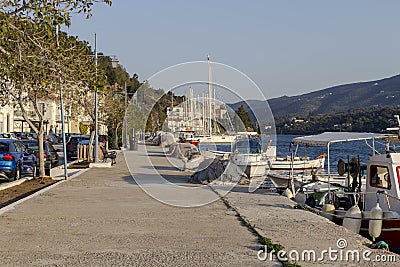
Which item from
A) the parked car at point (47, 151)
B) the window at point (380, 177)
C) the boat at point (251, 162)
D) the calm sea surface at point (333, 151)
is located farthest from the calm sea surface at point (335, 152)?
the window at point (380, 177)

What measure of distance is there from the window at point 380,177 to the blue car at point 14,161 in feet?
39.7

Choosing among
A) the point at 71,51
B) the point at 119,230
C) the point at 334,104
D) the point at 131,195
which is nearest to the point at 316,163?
the point at 131,195

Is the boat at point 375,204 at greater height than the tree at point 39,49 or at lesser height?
lesser

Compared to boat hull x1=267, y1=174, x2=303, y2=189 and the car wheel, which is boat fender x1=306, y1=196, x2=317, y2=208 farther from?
the car wheel

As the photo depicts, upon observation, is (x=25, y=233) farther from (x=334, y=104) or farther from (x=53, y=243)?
(x=334, y=104)

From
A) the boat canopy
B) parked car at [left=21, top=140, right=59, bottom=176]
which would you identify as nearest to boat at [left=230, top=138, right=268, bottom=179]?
the boat canopy

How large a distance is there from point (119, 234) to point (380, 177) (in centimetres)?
854

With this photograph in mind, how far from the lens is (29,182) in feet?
74.1

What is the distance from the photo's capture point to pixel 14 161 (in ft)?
73.8

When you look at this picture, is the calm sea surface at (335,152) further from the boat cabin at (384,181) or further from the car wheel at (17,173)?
the boat cabin at (384,181)

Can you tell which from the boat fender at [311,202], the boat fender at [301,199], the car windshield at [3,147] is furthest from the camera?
the car windshield at [3,147]

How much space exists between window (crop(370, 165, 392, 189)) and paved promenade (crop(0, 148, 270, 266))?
169 inches

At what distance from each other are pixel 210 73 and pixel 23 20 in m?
14.4

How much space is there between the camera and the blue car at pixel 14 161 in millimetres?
22141
